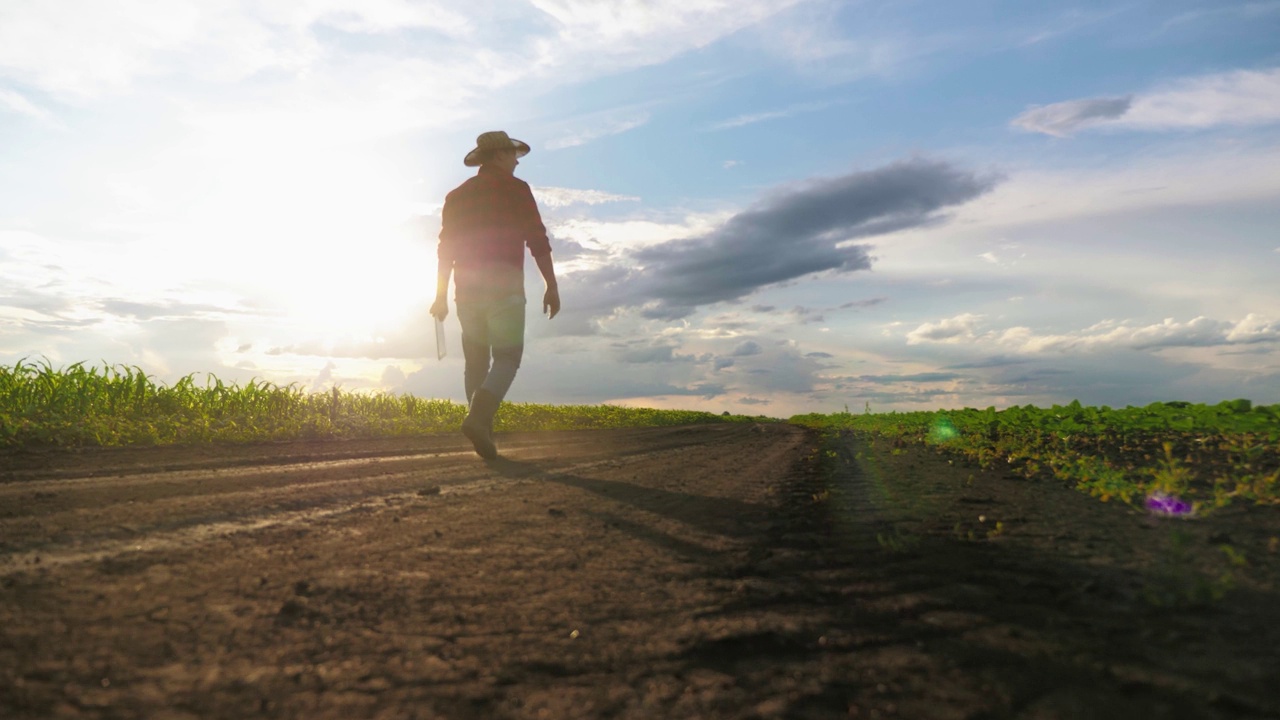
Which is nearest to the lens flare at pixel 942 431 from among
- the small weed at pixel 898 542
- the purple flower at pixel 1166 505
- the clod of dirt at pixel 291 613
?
the purple flower at pixel 1166 505

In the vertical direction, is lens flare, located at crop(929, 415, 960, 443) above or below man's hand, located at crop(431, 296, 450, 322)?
below

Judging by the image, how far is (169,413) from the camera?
28.9 ft

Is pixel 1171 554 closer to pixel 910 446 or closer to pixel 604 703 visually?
pixel 604 703

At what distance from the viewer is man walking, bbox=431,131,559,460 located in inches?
245

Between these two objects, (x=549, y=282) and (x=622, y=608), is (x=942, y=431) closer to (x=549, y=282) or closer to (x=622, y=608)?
(x=549, y=282)

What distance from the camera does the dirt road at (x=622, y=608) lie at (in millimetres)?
1462

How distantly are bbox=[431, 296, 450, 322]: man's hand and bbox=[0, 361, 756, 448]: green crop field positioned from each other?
2974mm

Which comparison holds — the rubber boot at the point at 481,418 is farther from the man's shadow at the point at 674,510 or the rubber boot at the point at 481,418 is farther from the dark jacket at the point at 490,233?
the dark jacket at the point at 490,233

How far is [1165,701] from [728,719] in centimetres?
85

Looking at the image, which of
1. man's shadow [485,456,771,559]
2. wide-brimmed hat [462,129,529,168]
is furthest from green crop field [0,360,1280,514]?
wide-brimmed hat [462,129,529,168]

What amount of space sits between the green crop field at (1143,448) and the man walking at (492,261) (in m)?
4.19

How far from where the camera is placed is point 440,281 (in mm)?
6809

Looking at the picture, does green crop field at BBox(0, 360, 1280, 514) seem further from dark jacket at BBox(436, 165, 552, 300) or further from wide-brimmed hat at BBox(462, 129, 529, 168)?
wide-brimmed hat at BBox(462, 129, 529, 168)

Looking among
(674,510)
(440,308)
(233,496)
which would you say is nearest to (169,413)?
(440,308)
